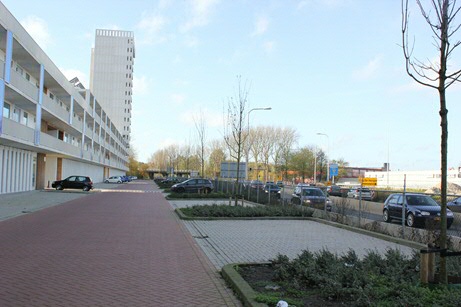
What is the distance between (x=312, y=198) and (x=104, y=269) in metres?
15.6

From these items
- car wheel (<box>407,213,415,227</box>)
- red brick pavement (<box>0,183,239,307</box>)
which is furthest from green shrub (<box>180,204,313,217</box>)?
red brick pavement (<box>0,183,239,307</box>)

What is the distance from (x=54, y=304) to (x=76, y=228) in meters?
8.07

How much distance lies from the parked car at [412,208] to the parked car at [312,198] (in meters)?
2.96

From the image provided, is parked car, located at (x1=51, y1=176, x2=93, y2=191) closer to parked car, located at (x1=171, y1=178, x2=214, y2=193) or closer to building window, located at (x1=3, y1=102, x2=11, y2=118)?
parked car, located at (x1=171, y1=178, x2=214, y2=193)

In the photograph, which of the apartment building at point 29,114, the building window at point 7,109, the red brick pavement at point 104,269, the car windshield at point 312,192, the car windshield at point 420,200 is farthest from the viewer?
the building window at point 7,109

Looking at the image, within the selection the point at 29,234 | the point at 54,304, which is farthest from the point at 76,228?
the point at 54,304

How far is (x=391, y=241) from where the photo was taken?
11.5 m

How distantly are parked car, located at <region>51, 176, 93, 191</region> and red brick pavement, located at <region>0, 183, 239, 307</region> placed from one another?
27.3 meters

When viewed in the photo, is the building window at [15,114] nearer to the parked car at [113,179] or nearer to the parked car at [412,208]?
the parked car at [412,208]

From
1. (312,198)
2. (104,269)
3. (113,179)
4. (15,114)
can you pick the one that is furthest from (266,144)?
(104,269)

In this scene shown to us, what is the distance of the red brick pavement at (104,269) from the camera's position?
552 centimetres

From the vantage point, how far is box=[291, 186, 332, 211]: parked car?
64.0ft

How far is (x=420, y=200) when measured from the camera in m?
16.2

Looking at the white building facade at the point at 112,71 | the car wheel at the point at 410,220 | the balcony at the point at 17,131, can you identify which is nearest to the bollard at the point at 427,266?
the car wheel at the point at 410,220
